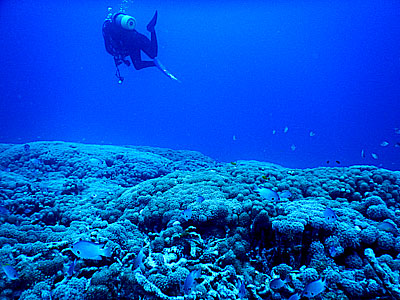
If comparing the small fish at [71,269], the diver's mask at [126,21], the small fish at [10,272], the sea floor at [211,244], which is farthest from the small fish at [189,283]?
the diver's mask at [126,21]

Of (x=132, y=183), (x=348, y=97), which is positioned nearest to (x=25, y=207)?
(x=132, y=183)

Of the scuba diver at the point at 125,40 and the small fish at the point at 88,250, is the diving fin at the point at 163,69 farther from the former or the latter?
the small fish at the point at 88,250

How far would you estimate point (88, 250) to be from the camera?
3.03m

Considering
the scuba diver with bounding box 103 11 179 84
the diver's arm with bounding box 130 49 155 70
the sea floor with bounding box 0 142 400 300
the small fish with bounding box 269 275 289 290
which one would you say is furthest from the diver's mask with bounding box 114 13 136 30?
the small fish with bounding box 269 275 289 290

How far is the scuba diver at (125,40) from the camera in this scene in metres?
8.99

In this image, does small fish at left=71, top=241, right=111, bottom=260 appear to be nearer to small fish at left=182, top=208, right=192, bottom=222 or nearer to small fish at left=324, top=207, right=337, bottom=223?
small fish at left=182, top=208, right=192, bottom=222

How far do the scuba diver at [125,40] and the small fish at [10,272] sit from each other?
800 centimetres

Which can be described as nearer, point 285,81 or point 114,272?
point 114,272

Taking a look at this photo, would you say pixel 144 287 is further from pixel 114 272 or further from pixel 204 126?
pixel 204 126

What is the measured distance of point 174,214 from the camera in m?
4.62

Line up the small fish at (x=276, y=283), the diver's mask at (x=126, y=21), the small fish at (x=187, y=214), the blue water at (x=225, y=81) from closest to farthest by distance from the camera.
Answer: the small fish at (x=276, y=283)
the small fish at (x=187, y=214)
the diver's mask at (x=126, y=21)
the blue water at (x=225, y=81)

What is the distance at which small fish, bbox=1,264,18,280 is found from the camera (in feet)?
10.6

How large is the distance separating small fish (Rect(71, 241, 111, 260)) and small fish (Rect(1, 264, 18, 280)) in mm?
1103

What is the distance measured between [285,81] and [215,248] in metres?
128
